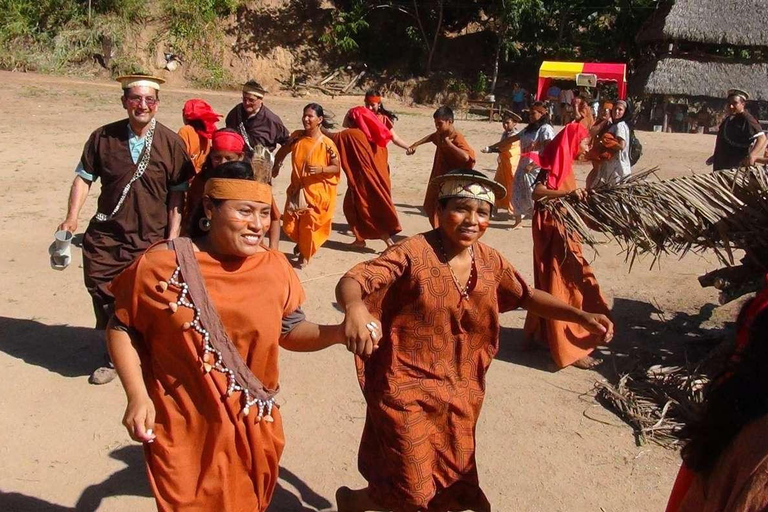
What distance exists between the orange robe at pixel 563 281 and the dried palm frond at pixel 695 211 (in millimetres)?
472

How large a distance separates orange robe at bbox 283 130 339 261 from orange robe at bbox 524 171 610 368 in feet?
9.06

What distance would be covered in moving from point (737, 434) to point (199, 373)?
163 cm

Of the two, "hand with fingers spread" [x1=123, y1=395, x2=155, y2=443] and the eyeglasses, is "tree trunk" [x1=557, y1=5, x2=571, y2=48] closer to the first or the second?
the eyeglasses

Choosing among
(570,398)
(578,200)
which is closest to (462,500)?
(570,398)

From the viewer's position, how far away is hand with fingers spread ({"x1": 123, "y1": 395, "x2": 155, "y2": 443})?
8.11ft

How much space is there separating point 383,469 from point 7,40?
81.9 ft

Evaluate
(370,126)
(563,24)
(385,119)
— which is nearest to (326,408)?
(370,126)

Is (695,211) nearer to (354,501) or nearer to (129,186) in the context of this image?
(354,501)

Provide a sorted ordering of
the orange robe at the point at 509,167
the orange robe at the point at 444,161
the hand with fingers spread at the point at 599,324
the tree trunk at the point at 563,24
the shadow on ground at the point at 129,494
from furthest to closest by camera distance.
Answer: the tree trunk at the point at 563,24 → the orange robe at the point at 509,167 → the orange robe at the point at 444,161 → the shadow on ground at the point at 129,494 → the hand with fingers spread at the point at 599,324

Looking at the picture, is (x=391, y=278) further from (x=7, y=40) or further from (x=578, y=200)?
(x=7, y=40)

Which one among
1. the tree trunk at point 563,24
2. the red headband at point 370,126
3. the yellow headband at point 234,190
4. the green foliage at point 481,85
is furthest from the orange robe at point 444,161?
the tree trunk at point 563,24

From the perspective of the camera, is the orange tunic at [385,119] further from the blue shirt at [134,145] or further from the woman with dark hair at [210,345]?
the woman with dark hair at [210,345]

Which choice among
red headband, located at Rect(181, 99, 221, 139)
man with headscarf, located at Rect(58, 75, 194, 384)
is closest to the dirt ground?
man with headscarf, located at Rect(58, 75, 194, 384)

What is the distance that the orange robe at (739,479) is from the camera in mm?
1594
